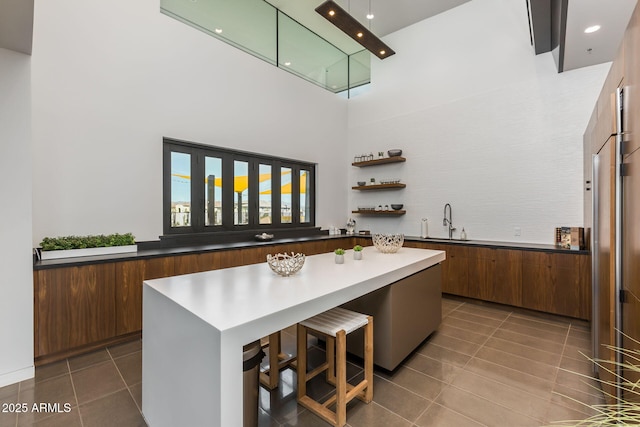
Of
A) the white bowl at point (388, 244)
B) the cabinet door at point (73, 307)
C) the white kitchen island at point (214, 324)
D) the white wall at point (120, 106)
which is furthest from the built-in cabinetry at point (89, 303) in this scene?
the white bowl at point (388, 244)

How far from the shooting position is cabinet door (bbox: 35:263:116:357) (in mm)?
2400

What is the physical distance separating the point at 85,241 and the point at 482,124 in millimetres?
5301

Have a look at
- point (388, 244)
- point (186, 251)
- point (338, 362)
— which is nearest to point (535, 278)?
point (388, 244)

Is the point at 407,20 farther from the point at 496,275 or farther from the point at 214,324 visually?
the point at 214,324

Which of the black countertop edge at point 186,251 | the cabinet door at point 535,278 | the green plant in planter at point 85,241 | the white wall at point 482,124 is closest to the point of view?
the black countertop edge at point 186,251

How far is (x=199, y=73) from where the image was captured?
12.9 ft

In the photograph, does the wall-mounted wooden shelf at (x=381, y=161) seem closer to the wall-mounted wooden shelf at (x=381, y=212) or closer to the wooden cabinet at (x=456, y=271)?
the wall-mounted wooden shelf at (x=381, y=212)

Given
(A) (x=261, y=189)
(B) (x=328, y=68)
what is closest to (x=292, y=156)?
(A) (x=261, y=189)

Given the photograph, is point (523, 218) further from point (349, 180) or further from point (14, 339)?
point (14, 339)

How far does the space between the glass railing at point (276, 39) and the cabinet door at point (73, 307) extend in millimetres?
3313

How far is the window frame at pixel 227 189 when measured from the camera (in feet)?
12.2

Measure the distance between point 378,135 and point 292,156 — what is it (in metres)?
1.81

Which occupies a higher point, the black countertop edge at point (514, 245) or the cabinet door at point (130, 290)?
the black countertop edge at point (514, 245)

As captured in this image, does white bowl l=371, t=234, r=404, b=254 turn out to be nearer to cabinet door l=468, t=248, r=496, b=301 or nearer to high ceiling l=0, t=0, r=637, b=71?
cabinet door l=468, t=248, r=496, b=301
